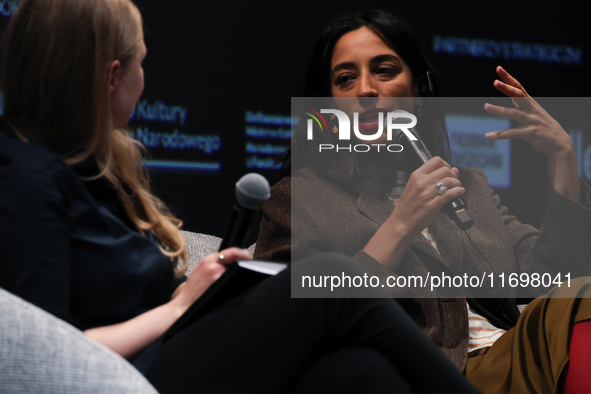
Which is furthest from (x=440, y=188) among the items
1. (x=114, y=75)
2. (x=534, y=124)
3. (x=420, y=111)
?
(x=114, y=75)

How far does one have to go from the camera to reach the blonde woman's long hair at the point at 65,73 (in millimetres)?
954

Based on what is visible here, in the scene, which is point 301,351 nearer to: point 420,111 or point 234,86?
point 420,111

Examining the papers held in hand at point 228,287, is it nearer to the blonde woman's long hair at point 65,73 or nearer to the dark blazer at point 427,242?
the blonde woman's long hair at point 65,73

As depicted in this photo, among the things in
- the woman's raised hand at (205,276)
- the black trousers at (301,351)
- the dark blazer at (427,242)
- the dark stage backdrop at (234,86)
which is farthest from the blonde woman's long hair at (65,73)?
the dark stage backdrop at (234,86)

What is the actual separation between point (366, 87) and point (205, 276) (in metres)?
0.92

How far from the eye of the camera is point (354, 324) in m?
0.85

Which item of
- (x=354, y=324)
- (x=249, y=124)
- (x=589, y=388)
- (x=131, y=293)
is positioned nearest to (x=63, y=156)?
(x=131, y=293)

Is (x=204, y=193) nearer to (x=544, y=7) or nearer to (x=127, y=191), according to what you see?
(x=127, y=191)

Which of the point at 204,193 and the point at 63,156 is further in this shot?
the point at 204,193

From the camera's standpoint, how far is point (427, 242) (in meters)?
1.52

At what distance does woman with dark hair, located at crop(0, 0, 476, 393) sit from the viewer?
0.81 metres

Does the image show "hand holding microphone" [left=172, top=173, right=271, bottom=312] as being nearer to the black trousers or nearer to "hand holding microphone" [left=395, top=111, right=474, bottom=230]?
the black trousers

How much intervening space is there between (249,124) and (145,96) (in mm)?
435

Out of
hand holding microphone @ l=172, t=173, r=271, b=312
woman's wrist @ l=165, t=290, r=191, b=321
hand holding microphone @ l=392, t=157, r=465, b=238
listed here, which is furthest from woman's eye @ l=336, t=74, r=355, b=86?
woman's wrist @ l=165, t=290, r=191, b=321
